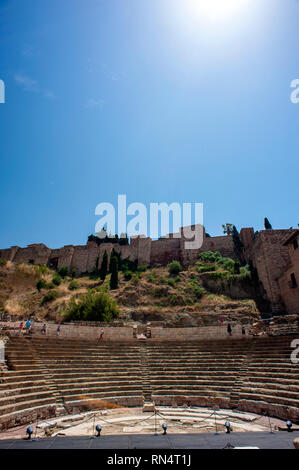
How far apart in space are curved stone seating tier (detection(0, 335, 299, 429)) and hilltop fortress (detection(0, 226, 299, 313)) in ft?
39.5

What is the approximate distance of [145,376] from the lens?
40.2 ft

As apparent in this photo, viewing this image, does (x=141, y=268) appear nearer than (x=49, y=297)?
No

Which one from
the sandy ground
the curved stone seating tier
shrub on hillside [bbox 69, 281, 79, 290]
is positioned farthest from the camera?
shrub on hillside [bbox 69, 281, 79, 290]

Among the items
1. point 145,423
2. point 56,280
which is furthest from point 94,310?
point 56,280

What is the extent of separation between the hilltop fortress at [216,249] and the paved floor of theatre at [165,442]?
17845mm

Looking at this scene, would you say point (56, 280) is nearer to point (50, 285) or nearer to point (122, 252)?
point (50, 285)

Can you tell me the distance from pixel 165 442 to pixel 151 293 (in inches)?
1058

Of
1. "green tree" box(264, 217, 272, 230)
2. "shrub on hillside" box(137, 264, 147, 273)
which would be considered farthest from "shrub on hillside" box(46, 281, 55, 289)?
"green tree" box(264, 217, 272, 230)

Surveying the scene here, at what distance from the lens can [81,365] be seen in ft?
40.0

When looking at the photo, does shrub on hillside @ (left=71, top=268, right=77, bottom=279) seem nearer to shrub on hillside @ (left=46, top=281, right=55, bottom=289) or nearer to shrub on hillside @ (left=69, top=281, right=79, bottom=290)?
shrub on hillside @ (left=46, top=281, right=55, bottom=289)

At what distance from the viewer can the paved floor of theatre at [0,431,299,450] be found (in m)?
5.06
